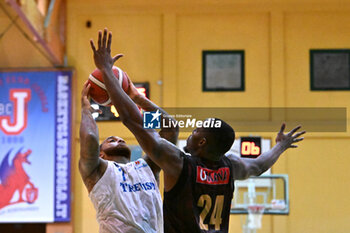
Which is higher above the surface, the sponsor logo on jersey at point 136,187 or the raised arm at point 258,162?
the raised arm at point 258,162

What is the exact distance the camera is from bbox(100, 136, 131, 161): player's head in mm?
5066

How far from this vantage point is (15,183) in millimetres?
11617

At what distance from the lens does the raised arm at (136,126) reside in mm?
3543

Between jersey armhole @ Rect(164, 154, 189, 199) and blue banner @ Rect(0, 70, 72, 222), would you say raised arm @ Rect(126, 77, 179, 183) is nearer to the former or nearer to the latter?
jersey armhole @ Rect(164, 154, 189, 199)

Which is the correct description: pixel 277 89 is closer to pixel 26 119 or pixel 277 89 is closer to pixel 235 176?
pixel 26 119

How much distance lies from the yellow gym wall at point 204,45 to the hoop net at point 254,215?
7.03 ft

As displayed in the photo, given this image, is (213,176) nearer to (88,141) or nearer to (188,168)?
(188,168)

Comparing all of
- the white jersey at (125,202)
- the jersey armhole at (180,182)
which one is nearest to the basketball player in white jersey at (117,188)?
the white jersey at (125,202)

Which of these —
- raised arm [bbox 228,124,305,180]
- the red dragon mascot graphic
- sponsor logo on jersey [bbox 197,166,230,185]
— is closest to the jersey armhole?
sponsor logo on jersey [bbox 197,166,230,185]

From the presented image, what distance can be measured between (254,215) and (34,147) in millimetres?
4773

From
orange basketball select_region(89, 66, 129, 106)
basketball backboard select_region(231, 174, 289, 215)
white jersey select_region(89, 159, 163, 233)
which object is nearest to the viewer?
orange basketball select_region(89, 66, 129, 106)

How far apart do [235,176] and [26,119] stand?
8603mm

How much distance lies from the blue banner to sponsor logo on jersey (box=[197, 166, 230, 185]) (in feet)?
27.4

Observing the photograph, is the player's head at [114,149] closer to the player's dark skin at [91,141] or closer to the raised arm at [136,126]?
the player's dark skin at [91,141]
